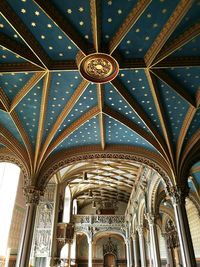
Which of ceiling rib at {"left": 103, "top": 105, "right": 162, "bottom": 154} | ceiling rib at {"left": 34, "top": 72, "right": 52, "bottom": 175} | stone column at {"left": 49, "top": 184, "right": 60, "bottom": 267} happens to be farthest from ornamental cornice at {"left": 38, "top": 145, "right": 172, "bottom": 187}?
stone column at {"left": 49, "top": 184, "right": 60, "bottom": 267}

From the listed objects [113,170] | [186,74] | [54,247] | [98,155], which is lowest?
[54,247]

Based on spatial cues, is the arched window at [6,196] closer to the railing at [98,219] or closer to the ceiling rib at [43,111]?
the ceiling rib at [43,111]

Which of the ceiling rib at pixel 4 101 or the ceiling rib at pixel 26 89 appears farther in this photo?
the ceiling rib at pixel 4 101

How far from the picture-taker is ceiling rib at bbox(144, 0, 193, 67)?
5.66 metres

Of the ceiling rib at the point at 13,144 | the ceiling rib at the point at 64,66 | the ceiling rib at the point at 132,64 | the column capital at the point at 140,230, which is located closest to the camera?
the ceiling rib at the point at 132,64

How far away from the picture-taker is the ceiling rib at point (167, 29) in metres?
5.66

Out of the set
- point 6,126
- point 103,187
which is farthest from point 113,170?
point 6,126

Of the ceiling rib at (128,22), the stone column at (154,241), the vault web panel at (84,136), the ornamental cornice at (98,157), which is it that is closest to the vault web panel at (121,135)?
the ornamental cornice at (98,157)

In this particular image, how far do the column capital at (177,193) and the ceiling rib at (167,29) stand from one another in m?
5.47

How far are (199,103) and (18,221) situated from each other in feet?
39.1

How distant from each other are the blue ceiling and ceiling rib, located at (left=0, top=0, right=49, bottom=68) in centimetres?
2

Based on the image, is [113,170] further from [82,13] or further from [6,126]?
[82,13]

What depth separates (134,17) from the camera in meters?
5.97

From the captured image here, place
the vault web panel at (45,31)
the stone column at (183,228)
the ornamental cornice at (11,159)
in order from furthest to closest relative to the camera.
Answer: the ornamental cornice at (11,159), the stone column at (183,228), the vault web panel at (45,31)
